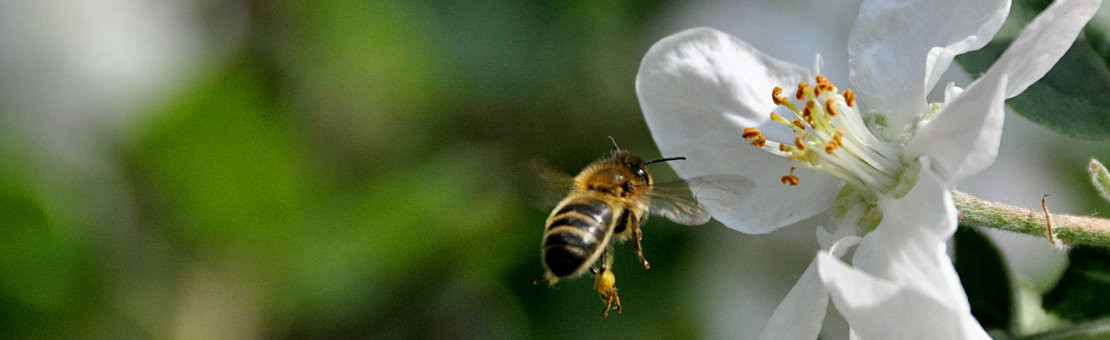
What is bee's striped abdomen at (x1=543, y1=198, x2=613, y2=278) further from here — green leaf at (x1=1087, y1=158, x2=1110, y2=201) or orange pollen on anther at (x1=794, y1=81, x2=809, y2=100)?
green leaf at (x1=1087, y1=158, x2=1110, y2=201)

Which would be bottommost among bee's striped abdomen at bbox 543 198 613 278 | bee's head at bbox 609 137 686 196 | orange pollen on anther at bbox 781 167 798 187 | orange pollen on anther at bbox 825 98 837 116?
bee's head at bbox 609 137 686 196

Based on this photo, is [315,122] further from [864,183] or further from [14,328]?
[864,183]

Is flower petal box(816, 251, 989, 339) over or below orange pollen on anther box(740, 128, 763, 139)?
over

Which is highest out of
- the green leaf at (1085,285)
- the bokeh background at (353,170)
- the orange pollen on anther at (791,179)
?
the orange pollen on anther at (791,179)

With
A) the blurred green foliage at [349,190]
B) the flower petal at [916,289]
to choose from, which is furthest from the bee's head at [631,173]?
the flower petal at [916,289]

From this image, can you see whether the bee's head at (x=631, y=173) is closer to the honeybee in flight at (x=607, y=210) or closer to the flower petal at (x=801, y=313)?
the honeybee in flight at (x=607, y=210)

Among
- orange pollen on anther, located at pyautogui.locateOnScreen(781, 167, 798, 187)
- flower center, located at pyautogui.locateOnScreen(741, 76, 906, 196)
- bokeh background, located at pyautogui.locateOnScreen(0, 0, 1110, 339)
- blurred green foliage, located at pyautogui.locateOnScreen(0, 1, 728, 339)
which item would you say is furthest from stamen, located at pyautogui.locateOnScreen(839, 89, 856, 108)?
bokeh background, located at pyautogui.locateOnScreen(0, 0, 1110, 339)
